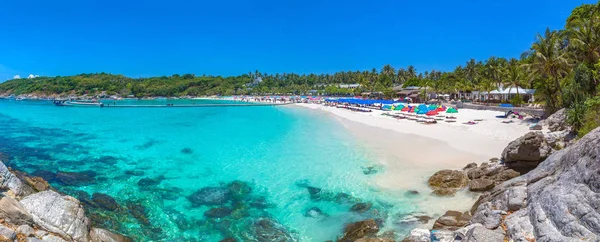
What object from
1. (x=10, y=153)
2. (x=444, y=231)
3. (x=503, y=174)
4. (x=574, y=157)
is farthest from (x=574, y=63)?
(x=10, y=153)

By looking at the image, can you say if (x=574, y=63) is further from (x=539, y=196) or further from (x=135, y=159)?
(x=135, y=159)

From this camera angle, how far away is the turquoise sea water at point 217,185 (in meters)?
9.09

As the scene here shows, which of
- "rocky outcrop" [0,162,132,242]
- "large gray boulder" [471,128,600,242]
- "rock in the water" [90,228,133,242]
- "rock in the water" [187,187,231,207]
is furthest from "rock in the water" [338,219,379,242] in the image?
"rocky outcrop" [0,162,132,242]

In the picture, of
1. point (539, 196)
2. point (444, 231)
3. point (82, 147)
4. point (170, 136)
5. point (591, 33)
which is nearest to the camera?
point (539, 196)

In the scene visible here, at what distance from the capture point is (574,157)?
6840 millimetres

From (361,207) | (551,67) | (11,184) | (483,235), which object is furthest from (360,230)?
(551,67)

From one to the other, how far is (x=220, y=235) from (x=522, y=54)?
43.2m

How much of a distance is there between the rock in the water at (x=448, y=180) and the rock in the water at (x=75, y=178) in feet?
43.0

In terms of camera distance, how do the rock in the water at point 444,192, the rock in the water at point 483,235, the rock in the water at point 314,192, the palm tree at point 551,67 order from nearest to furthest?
the rock in the water at point 483,235 → the rock in the water at point 444,192 → the rock in the water at point 314,192 → the palm tree at point 551,67

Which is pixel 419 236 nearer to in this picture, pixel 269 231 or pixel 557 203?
pixel 557 203

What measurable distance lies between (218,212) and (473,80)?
60.0 meters

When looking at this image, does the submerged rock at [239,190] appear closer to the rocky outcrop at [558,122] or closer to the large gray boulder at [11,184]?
the large gray boulder at [11,184]

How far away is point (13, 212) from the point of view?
5.50m

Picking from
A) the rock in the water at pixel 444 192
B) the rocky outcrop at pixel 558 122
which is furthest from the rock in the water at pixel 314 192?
the rocky outcrop at pixel 558 122
